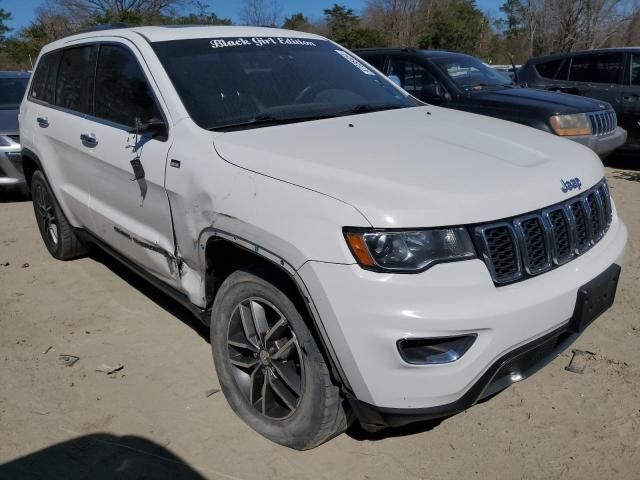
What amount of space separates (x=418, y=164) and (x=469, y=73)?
5.70 meters

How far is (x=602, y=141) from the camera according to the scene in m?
6.86

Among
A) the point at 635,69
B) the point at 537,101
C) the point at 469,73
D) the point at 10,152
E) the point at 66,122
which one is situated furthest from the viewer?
the point at 635,69

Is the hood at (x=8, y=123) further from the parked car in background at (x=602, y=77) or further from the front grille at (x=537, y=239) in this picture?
the parked car in background at (x=602, y=77)

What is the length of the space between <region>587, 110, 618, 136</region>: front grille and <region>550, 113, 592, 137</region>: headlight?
11 cm

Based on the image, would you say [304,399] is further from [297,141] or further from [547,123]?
[547,123]

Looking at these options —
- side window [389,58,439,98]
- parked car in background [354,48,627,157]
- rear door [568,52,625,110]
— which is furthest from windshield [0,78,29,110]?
rear door [568,52,625,110]

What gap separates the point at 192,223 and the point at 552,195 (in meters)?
1.62

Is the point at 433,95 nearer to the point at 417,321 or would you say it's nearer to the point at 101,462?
the point at 417,321

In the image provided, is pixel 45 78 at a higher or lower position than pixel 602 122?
higher

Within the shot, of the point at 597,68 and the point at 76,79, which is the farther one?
the point at 597,68

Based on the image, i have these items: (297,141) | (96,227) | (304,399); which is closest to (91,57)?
(96,227)

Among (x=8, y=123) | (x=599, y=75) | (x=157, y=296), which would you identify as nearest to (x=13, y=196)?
(x=8, y=123)

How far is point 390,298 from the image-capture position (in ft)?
7.03

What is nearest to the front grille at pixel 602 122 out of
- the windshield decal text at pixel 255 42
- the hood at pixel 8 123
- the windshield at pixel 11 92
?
the windshield decal text at pixel 255 42
